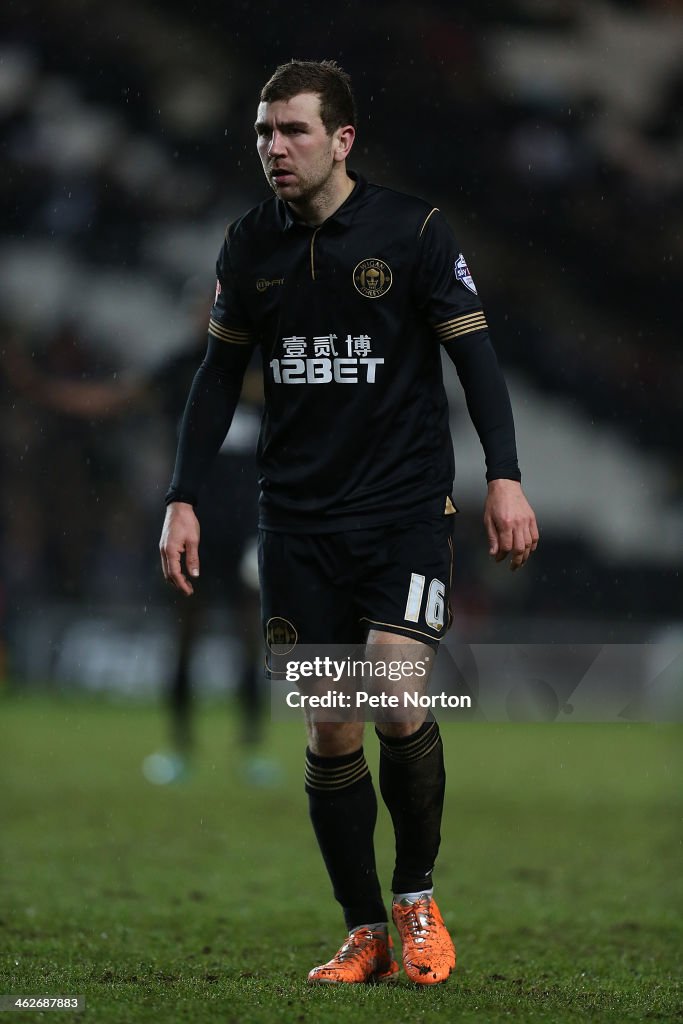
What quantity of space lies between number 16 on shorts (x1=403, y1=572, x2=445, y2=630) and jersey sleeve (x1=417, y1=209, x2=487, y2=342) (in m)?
0.52

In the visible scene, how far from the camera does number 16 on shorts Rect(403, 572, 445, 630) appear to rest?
3.28 m

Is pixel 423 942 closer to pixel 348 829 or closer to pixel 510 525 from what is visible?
pixel 348 829

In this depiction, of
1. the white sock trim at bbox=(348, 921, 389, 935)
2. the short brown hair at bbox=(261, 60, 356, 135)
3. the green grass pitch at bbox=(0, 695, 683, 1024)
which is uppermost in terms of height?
the short brown hair at bbox=(261, 60, 356, 135)

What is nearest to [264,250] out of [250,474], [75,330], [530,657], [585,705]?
[250,474]

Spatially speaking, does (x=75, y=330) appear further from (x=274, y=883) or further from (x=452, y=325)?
(x=452, y=325)

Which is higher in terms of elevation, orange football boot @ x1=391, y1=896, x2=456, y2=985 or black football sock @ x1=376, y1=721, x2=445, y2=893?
black football sock @ x1=376, y1=721, x2=445, y2=893

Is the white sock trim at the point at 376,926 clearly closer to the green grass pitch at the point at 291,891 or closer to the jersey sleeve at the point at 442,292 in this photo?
the green grass pitch at the point at 291,891

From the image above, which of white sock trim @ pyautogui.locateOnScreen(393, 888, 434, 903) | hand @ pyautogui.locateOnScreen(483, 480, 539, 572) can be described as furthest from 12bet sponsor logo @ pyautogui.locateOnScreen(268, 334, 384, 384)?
white sock trim @ pyautogui.locateOnScreen(393, 888, 434, 903)

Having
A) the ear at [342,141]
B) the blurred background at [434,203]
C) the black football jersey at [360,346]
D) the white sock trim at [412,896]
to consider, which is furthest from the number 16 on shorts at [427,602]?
the blurred background at [434,203]

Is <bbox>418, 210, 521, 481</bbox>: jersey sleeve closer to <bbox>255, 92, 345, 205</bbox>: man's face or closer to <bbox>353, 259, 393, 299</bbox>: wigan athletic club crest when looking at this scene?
<bbox>353, 259, 393, 299</bbox>: wigan athletic club crest

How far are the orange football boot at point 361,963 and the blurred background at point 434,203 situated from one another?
32.8 ft

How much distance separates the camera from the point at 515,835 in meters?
6.00

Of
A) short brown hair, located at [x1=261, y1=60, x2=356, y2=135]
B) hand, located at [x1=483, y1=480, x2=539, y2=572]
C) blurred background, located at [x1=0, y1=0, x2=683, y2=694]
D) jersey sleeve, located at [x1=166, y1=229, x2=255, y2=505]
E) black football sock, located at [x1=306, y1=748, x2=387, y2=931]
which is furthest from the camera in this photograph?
blurred background, located at [x1=0, y1=0, x2=683, y2=694]

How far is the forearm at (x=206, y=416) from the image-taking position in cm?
354
